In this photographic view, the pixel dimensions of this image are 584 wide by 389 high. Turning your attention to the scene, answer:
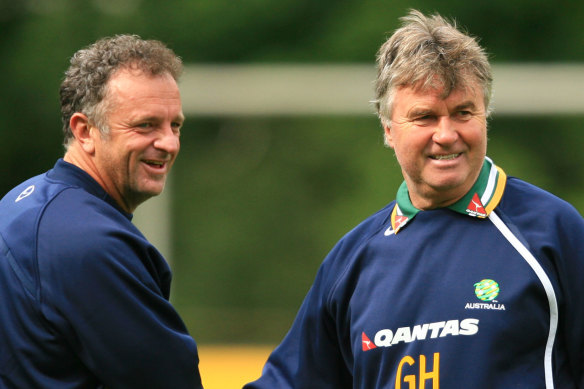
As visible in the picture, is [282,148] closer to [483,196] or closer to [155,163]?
[155,163]

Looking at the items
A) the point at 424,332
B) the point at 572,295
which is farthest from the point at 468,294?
the point at 572,295

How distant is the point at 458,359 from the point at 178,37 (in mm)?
7143

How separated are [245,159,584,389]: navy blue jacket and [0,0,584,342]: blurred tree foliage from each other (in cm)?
518

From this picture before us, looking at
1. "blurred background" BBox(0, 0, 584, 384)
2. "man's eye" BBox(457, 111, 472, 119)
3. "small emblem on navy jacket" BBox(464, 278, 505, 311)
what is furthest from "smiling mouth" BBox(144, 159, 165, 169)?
"blurred background" BBox(0, 0, 584, 384)

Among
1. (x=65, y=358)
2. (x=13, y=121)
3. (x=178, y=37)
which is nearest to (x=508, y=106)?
(x=178, y=37)

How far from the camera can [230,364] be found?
761 centimetres

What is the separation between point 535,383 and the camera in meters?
2.58

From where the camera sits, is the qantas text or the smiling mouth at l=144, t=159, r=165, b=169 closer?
the qantas text

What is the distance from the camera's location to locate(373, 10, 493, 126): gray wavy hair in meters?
2.72

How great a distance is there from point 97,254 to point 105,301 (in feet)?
0.42

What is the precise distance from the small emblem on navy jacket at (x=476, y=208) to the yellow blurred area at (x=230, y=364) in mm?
4422

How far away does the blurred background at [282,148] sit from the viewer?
26.7 feet

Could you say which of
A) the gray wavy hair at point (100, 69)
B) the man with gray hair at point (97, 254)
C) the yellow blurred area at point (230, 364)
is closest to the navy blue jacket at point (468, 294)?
the man with gray hair at point (97, 254)

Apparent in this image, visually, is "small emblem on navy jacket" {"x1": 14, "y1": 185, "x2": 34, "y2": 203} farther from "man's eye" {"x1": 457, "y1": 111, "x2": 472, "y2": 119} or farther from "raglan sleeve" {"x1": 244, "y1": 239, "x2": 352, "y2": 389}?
"man's eye" {"x1": 457, "y1": 111, "x2": 472, "y2": 119}
